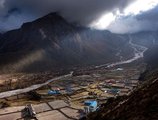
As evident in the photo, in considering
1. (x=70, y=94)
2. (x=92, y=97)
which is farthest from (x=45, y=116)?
(x=70, y=94)

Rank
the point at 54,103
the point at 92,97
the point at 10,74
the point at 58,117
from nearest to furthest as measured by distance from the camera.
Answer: the point at 58,117 < the point at 54,103 < the point at 92,97 < the point at 10,74

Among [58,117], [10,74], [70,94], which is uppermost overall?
[10,74]

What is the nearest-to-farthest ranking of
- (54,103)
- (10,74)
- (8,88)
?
(54,103)
(8,88)
(10,74)

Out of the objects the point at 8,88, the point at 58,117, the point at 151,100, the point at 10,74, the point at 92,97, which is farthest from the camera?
the point at 10,74

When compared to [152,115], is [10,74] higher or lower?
higher

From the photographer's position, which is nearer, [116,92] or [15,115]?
[15,115]

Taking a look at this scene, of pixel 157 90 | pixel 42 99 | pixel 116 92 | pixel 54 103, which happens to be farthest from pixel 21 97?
pixel 157 90

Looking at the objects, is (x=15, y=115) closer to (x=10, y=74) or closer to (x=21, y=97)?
(x=21, y=97)

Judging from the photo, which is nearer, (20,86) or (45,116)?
(45,116)

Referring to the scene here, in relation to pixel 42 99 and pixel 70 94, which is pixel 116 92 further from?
pixel 42 99
